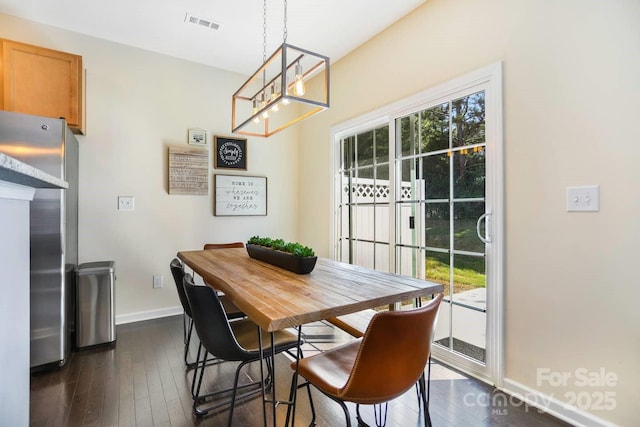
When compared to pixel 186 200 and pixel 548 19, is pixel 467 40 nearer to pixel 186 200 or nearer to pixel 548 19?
pixel 548 19

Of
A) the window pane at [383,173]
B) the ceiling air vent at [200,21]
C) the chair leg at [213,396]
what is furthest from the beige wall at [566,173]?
the ceiling air vent at [200,21]

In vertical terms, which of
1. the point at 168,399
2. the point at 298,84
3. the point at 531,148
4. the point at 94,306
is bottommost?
the point at 168,399

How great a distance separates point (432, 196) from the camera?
A: 2.52 meters

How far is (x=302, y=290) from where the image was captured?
57.1 inches

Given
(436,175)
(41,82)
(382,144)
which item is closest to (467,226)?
(436,175)

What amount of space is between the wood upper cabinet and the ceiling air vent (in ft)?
3.27

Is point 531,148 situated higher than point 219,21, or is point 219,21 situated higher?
point 219,21

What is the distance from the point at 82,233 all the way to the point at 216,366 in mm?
1913

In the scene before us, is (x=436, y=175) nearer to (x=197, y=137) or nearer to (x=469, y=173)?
(x=469, y=173)

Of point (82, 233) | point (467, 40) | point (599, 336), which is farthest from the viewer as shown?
point (82, 233)

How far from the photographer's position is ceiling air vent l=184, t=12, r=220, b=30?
2729 millimetres

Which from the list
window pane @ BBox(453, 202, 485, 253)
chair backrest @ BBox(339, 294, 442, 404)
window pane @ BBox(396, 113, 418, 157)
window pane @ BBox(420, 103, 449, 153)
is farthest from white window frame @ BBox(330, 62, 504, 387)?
chair backrest @ BBox(339, 294, 442, 404)

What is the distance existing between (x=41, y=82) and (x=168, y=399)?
2683 mm

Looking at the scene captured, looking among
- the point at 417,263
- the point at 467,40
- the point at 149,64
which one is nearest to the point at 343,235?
the point at 417,263
